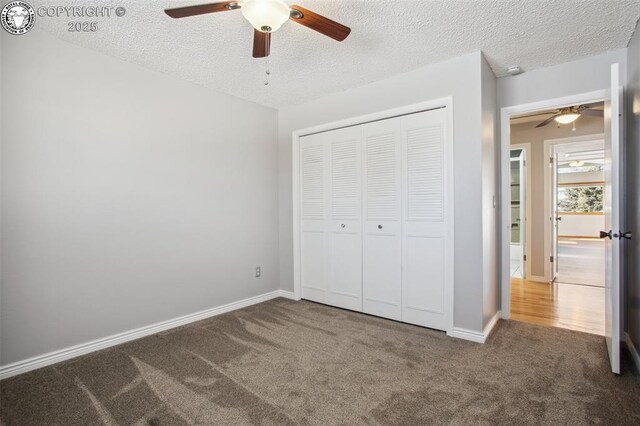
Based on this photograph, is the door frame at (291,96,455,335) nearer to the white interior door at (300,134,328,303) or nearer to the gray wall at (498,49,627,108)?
the white interior door at (300,134,328,303)

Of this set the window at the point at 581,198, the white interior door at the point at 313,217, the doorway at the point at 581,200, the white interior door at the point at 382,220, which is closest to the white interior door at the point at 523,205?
the white interior door at the point at 382,220

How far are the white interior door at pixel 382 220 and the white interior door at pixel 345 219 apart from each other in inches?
3.5

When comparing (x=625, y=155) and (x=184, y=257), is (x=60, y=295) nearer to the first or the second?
(x=184, y=257)

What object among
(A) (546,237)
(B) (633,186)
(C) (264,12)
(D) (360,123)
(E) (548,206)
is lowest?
(A) (546,237)

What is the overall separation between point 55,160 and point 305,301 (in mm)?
2801

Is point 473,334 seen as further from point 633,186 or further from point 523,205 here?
point 523,205

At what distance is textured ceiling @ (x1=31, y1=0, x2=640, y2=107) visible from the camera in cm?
205

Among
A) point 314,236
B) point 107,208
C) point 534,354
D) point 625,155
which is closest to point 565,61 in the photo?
point 625,155

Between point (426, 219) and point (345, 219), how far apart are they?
3.07 ft

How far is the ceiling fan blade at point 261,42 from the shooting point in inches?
76.0

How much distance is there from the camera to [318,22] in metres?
1.83

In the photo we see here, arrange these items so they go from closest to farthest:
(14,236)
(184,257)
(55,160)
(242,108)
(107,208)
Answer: (14,236) < (55,160) < (107,208) < (184,257) < (242,108)

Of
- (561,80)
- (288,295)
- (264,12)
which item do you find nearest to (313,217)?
(288,295)

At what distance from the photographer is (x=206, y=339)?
2.75m
